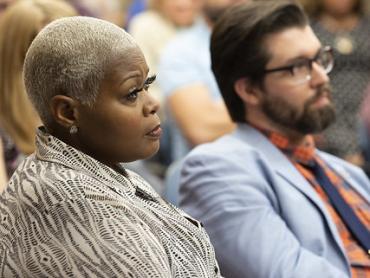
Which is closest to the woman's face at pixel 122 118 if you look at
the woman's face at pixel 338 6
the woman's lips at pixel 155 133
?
the woman's lips at pixel 155 133

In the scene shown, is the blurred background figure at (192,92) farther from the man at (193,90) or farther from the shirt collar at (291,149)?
the shirt collar at (291,149)

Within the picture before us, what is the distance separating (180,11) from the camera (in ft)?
14.2

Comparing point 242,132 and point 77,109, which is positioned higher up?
point 77,109

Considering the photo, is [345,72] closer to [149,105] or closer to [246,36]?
[246,36]

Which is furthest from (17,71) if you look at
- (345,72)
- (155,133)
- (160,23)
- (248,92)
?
(345,72)

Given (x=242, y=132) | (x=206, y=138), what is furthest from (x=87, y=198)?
(x=206, y=138)

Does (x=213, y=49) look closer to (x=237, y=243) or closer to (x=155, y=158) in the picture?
(x=237, y=243)

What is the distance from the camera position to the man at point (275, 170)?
2115 mm

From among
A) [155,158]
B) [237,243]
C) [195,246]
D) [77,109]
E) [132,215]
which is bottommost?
[155,158]

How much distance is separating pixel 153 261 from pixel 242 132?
104 centimetres

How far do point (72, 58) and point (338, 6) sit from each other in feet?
9.37

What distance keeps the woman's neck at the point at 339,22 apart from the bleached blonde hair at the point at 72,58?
8.89ft

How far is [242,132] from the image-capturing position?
2.42m

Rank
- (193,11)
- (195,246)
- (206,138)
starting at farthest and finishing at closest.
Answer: (193,11) < (206,138) < (195,246)
